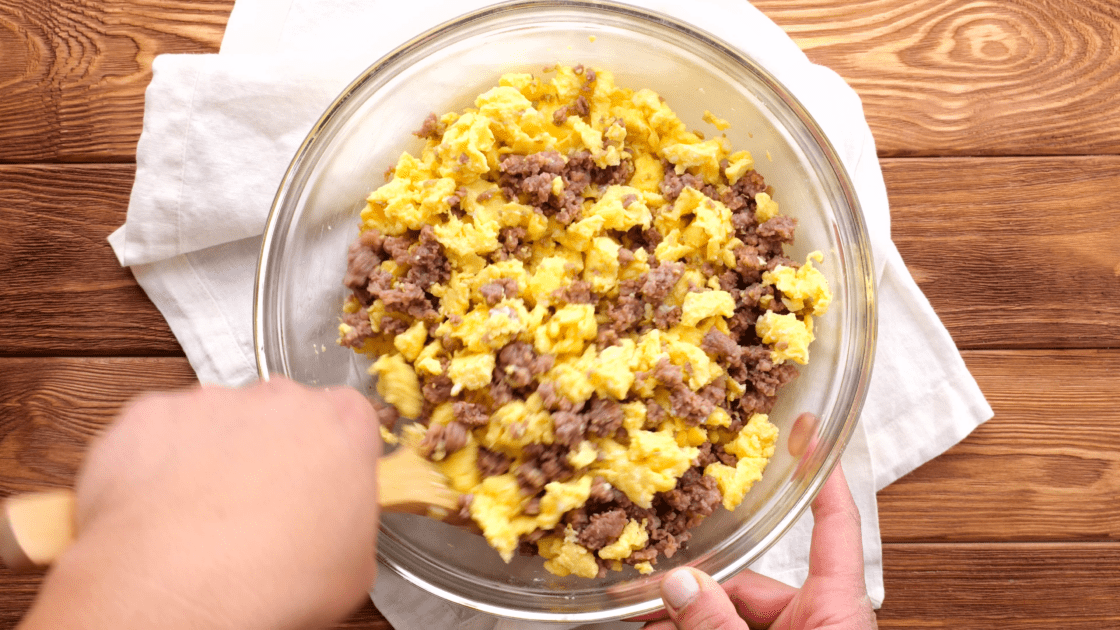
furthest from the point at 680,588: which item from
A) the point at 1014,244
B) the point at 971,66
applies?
the point at 971,66

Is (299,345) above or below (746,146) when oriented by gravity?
below

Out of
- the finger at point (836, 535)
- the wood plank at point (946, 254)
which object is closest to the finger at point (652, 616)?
the finger at point (836, 535)

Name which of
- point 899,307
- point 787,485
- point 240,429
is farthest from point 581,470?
point 899,307

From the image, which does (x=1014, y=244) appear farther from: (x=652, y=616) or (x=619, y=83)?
(x=652, y=616)

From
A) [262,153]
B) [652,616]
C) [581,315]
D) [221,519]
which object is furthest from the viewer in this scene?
[262,153]

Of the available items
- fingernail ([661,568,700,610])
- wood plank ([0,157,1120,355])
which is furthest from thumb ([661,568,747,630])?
wood plank ([0,157,1120,355])

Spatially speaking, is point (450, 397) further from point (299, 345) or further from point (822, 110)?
point (822, 110)

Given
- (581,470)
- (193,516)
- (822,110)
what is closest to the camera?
(193,516)
